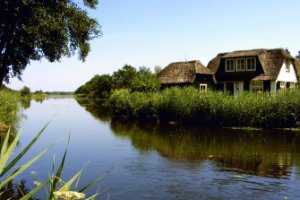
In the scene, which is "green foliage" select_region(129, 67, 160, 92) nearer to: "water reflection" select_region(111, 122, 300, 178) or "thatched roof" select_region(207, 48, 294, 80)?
"thatched roof" select_region(207, 48, 294, 80)

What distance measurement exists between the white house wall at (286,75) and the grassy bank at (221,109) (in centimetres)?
1458

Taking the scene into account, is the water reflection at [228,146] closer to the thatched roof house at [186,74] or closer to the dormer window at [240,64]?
the thatched roof house at [186,74]

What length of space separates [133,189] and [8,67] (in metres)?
14.9

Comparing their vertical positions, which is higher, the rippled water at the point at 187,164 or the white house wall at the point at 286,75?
the white house wall at the point at 286,75

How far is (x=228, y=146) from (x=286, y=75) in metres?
28.9

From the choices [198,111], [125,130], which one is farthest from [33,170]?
[198,111]

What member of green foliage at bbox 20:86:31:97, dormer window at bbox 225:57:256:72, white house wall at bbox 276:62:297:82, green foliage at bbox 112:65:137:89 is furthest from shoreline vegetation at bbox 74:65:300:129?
green foliage at bbox 20:86:31:97

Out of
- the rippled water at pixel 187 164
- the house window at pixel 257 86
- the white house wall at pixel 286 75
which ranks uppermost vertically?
the white house wall at pixel 286 75

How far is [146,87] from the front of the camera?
156 feet

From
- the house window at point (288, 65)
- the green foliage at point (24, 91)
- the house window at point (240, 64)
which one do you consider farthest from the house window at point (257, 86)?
the green foliage at point (24, 91)

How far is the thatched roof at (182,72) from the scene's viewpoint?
49.4 meters

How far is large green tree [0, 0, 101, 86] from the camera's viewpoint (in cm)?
2127

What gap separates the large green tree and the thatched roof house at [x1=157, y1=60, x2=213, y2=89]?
2502 cm

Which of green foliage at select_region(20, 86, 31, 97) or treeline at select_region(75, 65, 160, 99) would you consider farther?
green foliage at select_region(20, 86, 31, 97)
